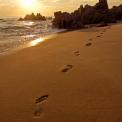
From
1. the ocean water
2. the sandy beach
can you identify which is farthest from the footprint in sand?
the ocean water

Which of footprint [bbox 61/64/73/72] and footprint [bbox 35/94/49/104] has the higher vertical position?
footprint [bbox 61/64/73/72]

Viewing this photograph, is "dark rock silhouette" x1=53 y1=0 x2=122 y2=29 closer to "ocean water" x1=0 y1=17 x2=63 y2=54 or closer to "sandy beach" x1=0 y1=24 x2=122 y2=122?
"ocean water" x1=0 y1=17 x2=63 y2=54

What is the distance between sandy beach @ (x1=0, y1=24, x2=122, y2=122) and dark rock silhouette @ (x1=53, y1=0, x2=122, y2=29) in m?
15.1

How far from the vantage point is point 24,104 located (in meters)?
3.24

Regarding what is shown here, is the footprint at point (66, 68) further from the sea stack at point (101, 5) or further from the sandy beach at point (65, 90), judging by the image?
the sea stack at point (101, 5)

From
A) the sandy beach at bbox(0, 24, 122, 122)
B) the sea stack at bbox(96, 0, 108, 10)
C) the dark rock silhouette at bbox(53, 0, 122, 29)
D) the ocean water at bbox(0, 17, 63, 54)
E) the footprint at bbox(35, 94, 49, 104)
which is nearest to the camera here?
the sandy beach at bbox(0, 24, 122, 122)

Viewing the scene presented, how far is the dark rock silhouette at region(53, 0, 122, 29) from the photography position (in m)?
20.7

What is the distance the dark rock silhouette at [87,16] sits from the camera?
68.0ft

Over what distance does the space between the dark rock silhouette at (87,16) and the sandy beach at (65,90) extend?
15.1 m

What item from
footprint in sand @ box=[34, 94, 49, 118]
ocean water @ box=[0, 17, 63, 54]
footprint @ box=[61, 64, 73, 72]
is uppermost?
footprint @ box=[61, 64, 73, 72]

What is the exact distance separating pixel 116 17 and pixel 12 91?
74.3ft

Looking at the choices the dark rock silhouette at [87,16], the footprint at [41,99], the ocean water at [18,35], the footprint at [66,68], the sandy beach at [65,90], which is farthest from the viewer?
the dark rock silhouette at [87,16]

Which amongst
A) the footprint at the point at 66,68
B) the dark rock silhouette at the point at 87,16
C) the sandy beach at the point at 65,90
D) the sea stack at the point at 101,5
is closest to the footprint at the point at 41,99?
the sandy beach at the point at 65,90

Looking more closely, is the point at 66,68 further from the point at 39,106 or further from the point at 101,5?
the point at 101,5
